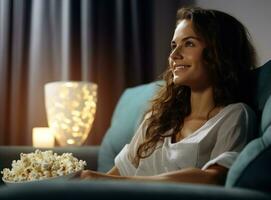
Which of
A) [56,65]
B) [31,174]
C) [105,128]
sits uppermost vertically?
[56,65]

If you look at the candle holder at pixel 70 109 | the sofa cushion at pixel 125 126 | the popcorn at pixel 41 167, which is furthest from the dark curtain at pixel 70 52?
the popcorn at pixel 41 167

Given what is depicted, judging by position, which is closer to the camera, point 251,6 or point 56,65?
point 251,6

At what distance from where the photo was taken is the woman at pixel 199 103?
126 centimetres

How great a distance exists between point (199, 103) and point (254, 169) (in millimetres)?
706

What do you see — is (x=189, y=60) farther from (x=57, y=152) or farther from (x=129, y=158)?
(x=57, y=152)

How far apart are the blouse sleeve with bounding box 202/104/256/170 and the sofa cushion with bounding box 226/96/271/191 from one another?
0.28 m

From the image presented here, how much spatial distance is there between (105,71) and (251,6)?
119cm

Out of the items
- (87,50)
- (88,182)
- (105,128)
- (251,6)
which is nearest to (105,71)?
(87,50)

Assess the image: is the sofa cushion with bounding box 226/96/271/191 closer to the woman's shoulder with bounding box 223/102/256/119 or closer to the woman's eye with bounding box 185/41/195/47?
the woman's shoulder with bounding box 223/102/256/119

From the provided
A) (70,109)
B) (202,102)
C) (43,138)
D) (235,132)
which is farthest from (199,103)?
(43,138)

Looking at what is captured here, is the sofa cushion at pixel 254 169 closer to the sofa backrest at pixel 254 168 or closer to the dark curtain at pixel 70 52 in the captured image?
the sofa backrest at pixel 254 168

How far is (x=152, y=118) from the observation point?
5.16 feet

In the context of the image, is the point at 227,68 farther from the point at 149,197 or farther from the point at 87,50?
the point at 87,50

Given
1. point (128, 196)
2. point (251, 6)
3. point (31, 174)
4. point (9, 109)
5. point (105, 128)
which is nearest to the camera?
point (128, 196)
